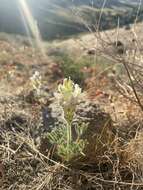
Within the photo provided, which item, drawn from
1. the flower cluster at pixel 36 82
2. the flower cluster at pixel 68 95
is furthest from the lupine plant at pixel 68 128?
the flower cluster at pixel 36 82

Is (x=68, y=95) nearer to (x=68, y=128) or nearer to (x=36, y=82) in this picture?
(x=68, y=128)

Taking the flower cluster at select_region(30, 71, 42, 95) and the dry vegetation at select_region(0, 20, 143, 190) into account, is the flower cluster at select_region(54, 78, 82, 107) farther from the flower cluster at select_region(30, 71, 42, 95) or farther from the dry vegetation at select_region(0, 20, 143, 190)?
the flower cluster at select_region(30, 71, 42, 95)

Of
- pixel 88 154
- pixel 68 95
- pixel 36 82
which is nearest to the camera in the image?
Result: pixel 68 95

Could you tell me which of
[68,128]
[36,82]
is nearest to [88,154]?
[68,128]

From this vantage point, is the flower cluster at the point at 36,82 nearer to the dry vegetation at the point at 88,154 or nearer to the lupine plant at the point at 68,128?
the dry vegetation at the point at 88,154

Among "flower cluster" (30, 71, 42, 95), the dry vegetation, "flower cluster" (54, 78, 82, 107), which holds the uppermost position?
"flower cluster" (54, 78, 82, 107)

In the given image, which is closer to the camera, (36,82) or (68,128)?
(68,128)

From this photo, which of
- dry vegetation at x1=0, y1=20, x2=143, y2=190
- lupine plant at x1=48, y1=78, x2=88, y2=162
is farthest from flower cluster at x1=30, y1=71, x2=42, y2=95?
lupine plant at x1=48, y1=78, x2=88, y2=162

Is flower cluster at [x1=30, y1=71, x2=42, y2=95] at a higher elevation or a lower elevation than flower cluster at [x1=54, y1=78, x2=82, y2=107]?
lower
